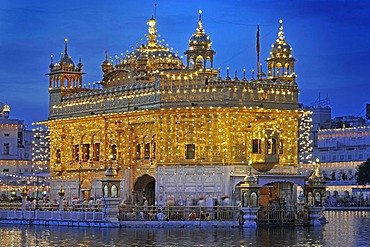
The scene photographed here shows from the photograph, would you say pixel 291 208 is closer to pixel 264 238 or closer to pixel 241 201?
pixel 241 201

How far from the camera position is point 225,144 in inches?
1977

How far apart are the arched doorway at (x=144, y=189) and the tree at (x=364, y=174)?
4600 cm

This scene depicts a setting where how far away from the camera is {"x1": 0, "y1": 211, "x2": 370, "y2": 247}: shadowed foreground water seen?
36.1 metres

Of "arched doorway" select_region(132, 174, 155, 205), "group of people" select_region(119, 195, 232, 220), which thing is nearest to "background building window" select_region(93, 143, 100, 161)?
"arched doorway" select_region(132, 174, 155, 205)

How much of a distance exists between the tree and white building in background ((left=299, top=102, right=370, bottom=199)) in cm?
360

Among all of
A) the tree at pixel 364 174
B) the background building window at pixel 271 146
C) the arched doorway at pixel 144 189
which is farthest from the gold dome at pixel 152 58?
the tree at pixel 364 174

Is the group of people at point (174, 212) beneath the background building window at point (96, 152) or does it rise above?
beneath

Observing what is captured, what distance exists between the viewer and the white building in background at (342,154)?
352 ft

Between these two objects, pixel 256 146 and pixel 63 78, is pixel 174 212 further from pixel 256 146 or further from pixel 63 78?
pixel 63 78

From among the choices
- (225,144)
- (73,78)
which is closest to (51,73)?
(73,78)

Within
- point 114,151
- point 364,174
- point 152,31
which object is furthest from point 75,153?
point 364,174

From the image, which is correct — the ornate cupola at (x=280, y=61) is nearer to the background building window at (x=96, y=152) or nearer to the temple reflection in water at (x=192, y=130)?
the temple reflection in water at (x=192, y=130)

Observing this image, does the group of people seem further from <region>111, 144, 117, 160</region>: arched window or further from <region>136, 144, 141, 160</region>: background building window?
<region>111, 144, 117, 160</region>: arched window

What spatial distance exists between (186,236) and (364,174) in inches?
2411
